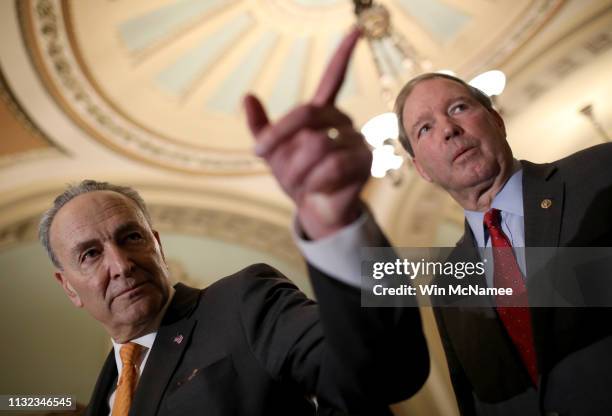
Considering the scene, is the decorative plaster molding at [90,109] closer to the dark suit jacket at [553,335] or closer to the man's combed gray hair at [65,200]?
the man's combed gray hair at [65,200]

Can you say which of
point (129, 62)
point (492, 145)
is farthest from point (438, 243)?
point (492, 145)

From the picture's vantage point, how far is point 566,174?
1.42 m

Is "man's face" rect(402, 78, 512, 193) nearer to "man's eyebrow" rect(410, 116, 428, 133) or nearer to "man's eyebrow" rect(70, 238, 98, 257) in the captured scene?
"man's eyebrow" rect(410, 116, 428, 133)

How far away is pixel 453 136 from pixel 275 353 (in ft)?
3.21

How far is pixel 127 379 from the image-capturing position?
1.52m

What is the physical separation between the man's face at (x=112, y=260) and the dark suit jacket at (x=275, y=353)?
0.38ft

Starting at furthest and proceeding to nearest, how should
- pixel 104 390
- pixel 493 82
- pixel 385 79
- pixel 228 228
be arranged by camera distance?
pixel 228 228 → pixel 385 79 → pixel 493 82 → pixel 104 390

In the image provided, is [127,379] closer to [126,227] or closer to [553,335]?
[126,227]

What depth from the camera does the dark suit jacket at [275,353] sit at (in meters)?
0.89

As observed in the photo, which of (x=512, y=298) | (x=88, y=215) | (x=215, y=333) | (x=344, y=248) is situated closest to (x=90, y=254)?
(x=88, y=215)

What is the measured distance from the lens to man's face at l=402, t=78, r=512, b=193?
5.13ft

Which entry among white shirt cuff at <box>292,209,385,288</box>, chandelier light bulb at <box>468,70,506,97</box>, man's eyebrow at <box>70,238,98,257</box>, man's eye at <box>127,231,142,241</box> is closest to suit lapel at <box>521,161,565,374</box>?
white shirt cuff at <box>292,209,385,288</box>

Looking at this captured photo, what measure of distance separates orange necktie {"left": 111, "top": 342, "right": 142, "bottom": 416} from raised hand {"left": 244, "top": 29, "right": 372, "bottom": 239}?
103 cm

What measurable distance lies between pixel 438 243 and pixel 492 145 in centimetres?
658
